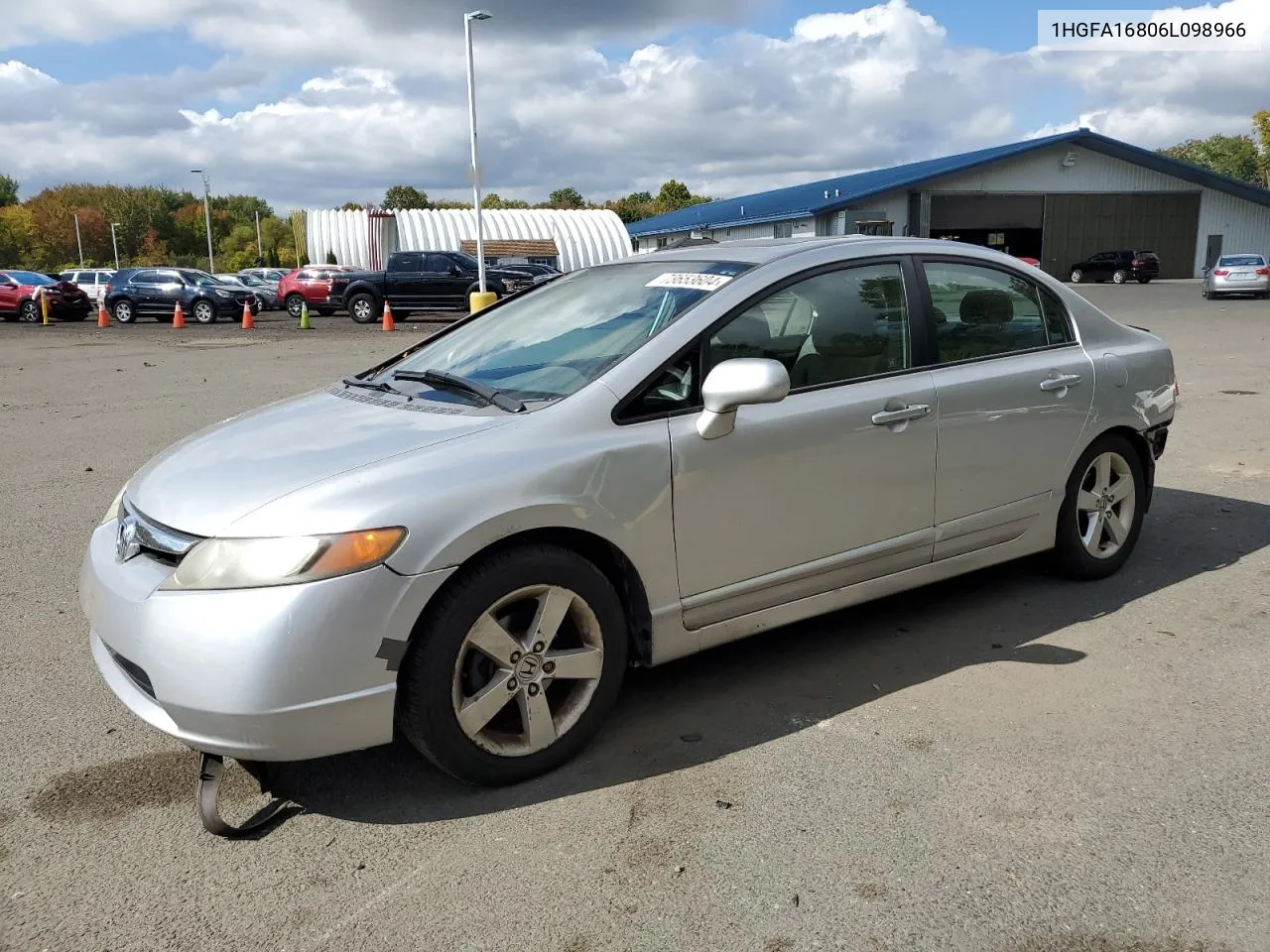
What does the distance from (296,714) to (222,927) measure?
53cm

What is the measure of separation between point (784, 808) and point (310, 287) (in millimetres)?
31029

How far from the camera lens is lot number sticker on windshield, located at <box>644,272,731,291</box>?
373 cm

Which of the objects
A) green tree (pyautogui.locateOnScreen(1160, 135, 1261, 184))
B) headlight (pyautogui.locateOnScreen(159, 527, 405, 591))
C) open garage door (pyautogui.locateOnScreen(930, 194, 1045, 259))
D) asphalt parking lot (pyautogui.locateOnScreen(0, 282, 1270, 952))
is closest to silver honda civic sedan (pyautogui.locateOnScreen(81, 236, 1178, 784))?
headlight (pyautogui.locateOnScreen(159, 527, 405, 591))

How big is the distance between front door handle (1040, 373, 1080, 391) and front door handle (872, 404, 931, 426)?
0.76 m

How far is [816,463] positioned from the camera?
3662mm

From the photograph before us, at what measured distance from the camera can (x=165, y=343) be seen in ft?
71.1

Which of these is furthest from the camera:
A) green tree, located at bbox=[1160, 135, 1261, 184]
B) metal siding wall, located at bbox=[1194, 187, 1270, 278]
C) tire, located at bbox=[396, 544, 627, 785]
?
green tree, located at bbox=[1160, 135, 1261, 184]

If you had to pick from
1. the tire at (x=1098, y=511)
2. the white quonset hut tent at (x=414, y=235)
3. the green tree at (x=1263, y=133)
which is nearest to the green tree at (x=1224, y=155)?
the green tree at (x=1263, y=133)

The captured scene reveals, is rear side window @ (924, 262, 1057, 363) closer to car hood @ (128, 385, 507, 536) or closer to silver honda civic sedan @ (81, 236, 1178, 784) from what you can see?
silver honda civic sedan @ (81, 236, 1178, 784)

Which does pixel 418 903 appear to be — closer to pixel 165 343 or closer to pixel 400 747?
pixel 400 747

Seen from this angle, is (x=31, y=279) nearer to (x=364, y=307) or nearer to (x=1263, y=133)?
(x=364, y=307)

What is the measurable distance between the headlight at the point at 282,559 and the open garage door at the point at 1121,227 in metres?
49.6

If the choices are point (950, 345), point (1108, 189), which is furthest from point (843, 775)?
point (1108, 189)

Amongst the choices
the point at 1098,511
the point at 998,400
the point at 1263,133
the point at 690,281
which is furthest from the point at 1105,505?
the point at 1263,133
